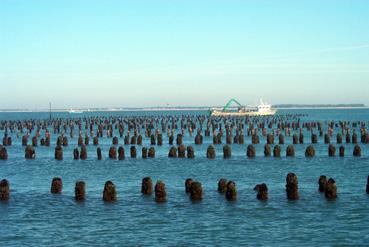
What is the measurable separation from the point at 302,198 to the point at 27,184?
1640 centimetres

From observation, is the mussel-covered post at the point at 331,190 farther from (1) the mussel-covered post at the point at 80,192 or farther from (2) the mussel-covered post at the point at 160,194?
(1) the mussel-covered post at the point at 80,192

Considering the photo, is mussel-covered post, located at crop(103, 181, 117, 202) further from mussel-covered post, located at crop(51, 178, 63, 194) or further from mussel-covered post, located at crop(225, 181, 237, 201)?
mussel-covered post, located at crop(225, 181, 237, 201)

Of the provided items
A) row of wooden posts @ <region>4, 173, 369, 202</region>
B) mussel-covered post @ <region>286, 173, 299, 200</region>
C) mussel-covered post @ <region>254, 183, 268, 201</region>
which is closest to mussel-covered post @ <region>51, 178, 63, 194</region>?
row of wooden posts @ <region>4, 173, 369, 202</region>

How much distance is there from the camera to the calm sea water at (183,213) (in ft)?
75.4

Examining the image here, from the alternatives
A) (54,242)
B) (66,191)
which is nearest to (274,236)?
(54,242)

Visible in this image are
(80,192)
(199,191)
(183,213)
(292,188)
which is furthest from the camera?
(80,192)

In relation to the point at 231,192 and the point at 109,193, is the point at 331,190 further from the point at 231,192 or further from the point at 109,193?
the point at 109,193

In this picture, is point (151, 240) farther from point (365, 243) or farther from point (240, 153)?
point (240, 153)

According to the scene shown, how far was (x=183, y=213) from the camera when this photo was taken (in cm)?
2733

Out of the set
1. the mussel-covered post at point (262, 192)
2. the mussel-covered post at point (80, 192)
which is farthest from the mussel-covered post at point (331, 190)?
the mussel-covered post at point (80, 192)

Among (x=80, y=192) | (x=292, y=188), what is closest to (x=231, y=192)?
(x=292, y=188)

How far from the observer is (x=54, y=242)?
22516 millimetres

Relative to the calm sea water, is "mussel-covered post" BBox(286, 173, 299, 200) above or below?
above

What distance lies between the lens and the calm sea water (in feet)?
75.4
